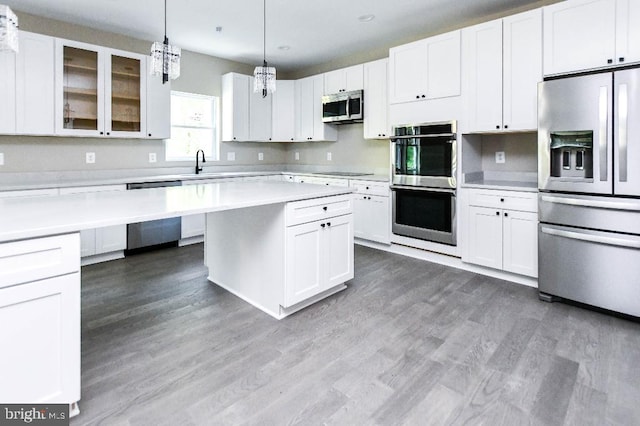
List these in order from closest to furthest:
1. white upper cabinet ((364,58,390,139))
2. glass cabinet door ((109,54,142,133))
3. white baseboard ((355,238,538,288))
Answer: white baseboard ((355,238,538,288)), glass cabinet door ((109,54,142,133)), white upper cabinet ((364,58,390,139))

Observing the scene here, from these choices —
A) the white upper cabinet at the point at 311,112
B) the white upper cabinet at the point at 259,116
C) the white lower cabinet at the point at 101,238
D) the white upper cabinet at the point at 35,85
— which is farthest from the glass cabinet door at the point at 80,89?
the white upper cabinet at the point at 311,112

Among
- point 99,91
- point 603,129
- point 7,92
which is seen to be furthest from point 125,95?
point 603,129

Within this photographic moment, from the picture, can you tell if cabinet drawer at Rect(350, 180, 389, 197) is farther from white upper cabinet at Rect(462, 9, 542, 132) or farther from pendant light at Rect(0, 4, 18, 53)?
pendant light at Rect(0, 4, 18, 53)

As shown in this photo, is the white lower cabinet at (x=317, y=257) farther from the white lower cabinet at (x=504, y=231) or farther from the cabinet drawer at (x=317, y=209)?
the white lower cabinet at (x=504, y=231)

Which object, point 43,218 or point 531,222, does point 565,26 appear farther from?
point 43,218

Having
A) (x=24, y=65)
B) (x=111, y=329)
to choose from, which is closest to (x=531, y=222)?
(x=111, y=329)

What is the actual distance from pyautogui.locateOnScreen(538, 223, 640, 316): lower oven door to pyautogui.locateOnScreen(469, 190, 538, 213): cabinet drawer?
11.0 inches

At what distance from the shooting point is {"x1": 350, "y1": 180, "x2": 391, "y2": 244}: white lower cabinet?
438 cm

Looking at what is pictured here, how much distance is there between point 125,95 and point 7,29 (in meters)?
2.71

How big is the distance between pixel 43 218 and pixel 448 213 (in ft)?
10.7

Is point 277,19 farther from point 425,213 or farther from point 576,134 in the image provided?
point 576,134

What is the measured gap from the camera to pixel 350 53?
5289 mm

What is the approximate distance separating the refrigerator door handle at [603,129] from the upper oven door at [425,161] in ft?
4.07

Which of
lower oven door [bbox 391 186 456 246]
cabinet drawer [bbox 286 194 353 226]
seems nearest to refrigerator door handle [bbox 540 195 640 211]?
lower oven door [bbox 391 186 456 246]
